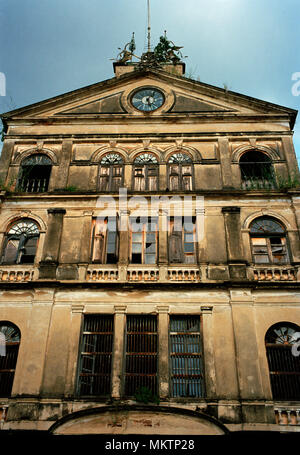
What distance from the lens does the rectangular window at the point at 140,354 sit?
39.7 ft

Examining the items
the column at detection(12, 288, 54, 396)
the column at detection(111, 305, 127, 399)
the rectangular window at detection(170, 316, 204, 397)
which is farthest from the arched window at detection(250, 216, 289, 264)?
the column at detection(12, 288, 54, 396)

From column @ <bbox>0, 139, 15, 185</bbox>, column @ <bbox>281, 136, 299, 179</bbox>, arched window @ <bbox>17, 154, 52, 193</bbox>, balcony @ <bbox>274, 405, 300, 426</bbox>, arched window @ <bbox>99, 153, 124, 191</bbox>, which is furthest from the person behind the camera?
arched window @ <bbox>17, 154, 52, 193</bbox>

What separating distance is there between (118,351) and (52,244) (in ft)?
13.8

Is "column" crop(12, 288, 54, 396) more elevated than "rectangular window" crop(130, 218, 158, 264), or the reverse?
"rectangular window" crop(130, 218, 158, 264)

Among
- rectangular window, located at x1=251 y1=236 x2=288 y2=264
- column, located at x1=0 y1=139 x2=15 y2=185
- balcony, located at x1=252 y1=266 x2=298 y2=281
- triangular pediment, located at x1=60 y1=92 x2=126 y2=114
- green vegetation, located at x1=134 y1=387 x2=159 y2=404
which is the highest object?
triangular pediment, located at x1=60 y1=92 x2=126 y2=114

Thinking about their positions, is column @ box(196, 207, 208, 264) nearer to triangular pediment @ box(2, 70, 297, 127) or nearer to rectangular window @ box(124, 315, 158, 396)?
rectangular window @ box(124, 315, 158, 396)

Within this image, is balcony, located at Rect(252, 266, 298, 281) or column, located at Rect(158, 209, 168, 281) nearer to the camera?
balcony, located at Rect(252, 266, 298, 281)

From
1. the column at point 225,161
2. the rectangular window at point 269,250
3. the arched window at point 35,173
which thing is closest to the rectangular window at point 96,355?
the rectangular window at point 269,250

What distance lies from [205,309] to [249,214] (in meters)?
3.84

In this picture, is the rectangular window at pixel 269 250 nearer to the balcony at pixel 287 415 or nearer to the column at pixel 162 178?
the column at pixel 162 178

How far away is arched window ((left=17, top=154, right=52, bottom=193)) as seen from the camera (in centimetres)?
1614

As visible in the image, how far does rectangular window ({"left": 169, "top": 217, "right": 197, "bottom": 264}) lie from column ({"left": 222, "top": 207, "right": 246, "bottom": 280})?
1.12 m

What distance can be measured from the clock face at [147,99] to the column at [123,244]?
5129mm
